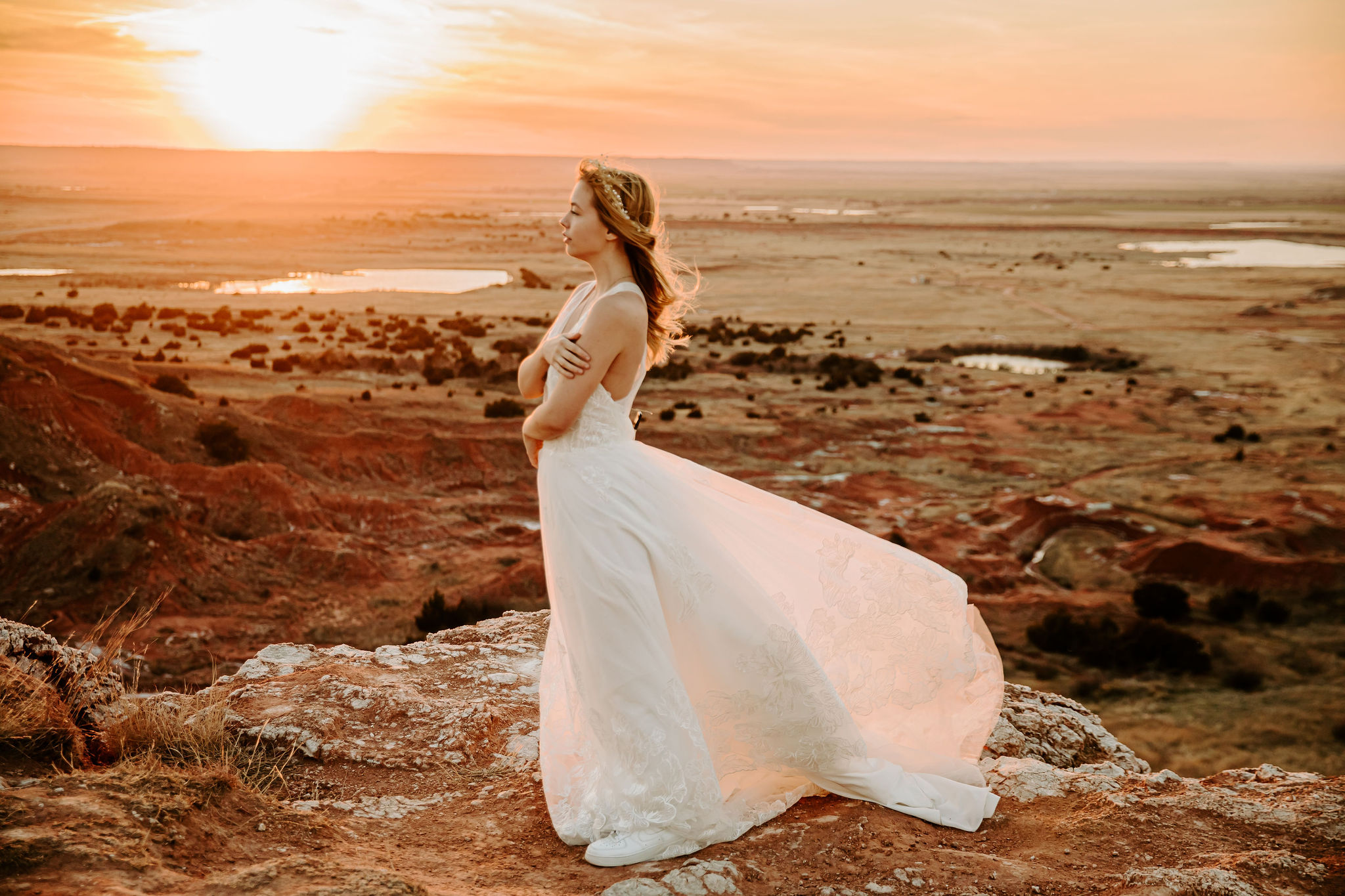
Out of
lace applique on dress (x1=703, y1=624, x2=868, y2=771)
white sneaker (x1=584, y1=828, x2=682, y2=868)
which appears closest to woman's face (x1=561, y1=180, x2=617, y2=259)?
lace applique on dress (x1=703, y1=624, x2=868, y2=771)

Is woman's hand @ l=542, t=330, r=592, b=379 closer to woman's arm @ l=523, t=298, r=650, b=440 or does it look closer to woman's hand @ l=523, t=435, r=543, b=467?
woman's arm @ l=523, t=298, r=650, b=440

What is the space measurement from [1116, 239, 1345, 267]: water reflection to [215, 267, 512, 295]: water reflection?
5661 centimetres

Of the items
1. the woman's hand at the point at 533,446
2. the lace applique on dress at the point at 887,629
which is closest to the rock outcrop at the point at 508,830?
the lace applique on dress at the point at 887,629

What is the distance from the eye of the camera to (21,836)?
2656mm

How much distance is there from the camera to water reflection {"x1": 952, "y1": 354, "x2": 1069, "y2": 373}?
35438mm

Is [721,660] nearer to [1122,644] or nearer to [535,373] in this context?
[535,373]

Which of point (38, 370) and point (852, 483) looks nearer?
point (38, 370)

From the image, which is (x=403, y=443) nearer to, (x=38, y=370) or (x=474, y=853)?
(x=38, y=370)

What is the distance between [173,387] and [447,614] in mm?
13638

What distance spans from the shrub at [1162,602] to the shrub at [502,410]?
16.0 meters

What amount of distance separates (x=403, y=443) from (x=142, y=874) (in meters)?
18.4

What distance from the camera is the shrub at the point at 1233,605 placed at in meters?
14.4

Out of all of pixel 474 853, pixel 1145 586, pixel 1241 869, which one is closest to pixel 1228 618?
pixel 1145 586

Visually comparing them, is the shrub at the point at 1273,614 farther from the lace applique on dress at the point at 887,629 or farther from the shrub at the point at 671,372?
the shrub at the point at 671,372
